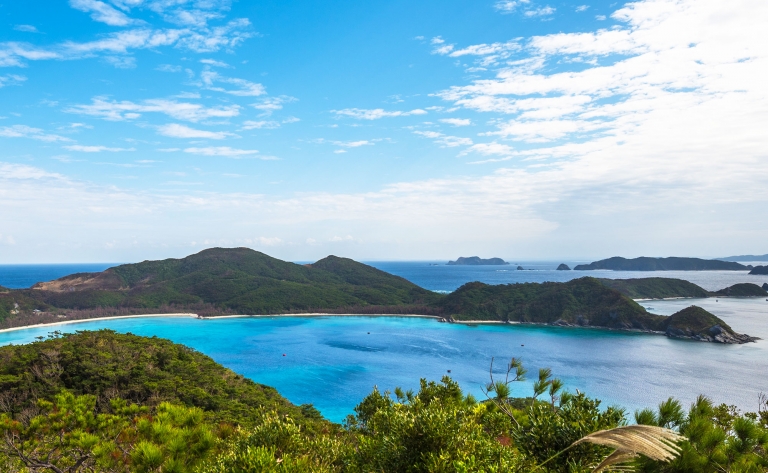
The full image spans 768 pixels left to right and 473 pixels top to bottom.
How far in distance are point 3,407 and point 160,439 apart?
23.2 meters

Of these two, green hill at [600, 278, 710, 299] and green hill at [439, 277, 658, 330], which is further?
green hill at [600, 278, 710, 299]

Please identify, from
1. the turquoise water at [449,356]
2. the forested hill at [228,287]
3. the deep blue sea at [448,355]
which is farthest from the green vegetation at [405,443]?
the forested hill at [228,287]

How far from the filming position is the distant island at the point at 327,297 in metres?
89.4

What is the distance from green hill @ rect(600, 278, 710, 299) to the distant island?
1.19ft

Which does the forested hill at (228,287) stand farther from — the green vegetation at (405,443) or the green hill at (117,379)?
the green vegetation at (405,443)

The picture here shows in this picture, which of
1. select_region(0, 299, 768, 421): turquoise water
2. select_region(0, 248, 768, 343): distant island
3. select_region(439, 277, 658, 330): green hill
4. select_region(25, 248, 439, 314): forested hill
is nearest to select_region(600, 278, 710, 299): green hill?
select_region(0, 248, 768, 343): distant island

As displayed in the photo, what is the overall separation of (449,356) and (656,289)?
112 m

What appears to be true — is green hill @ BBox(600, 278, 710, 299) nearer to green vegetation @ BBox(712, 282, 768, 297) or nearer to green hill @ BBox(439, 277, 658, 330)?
green vegetation @ BBox(712, 282, 768, 297)

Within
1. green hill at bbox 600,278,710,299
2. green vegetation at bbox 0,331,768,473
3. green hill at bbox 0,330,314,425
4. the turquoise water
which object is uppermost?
green vegetation at bbox 0,331,768,473

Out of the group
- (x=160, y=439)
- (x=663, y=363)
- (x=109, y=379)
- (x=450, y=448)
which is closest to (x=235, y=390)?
(x=109, y=379)

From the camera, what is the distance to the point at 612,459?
13.7 ft

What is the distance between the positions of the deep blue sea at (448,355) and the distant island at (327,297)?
22.7ft

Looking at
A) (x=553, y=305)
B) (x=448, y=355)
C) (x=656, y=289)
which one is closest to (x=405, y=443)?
(x=448, y=355)

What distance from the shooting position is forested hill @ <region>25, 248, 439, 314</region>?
11306 centimetres
